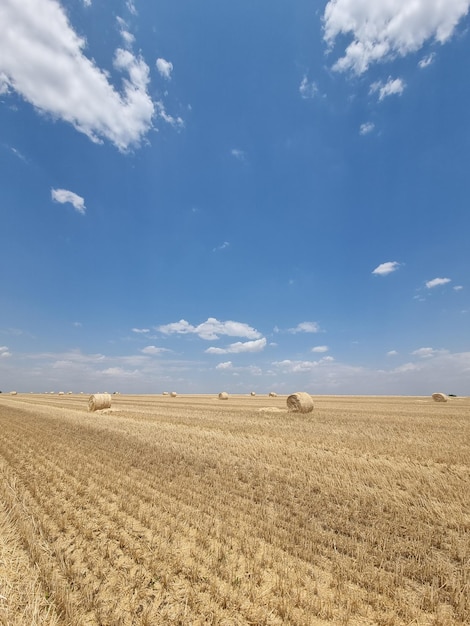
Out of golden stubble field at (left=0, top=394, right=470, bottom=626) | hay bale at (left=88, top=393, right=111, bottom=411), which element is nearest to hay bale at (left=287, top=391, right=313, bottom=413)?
golden stubble field at (left=0, top=394, right=470, bottom=626)

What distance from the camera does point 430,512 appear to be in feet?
23.0

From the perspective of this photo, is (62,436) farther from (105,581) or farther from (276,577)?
(276,577)

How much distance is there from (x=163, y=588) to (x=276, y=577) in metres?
1.60

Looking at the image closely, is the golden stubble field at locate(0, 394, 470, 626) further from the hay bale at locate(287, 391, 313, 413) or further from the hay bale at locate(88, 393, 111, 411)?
the hay bale at locate(88, 393, 111, 411)

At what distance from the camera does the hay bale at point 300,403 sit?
25344mm

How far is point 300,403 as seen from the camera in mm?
25438

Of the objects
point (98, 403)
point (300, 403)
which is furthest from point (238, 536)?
point (98, 403)

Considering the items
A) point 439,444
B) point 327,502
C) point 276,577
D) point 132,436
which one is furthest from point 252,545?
point 132,436

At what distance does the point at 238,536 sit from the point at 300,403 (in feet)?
66.7

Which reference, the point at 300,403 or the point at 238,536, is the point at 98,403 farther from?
the point at 238,536

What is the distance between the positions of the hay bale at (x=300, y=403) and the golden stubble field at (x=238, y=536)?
13313mm

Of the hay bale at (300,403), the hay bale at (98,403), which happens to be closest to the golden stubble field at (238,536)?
the hay bale at (300,403)

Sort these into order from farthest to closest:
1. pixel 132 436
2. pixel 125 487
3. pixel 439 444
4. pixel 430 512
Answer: pixel 132 436
pixel 439 444
pixel 125 487
pixel 430 512

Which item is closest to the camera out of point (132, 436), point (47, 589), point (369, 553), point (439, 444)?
point (47, 589)
